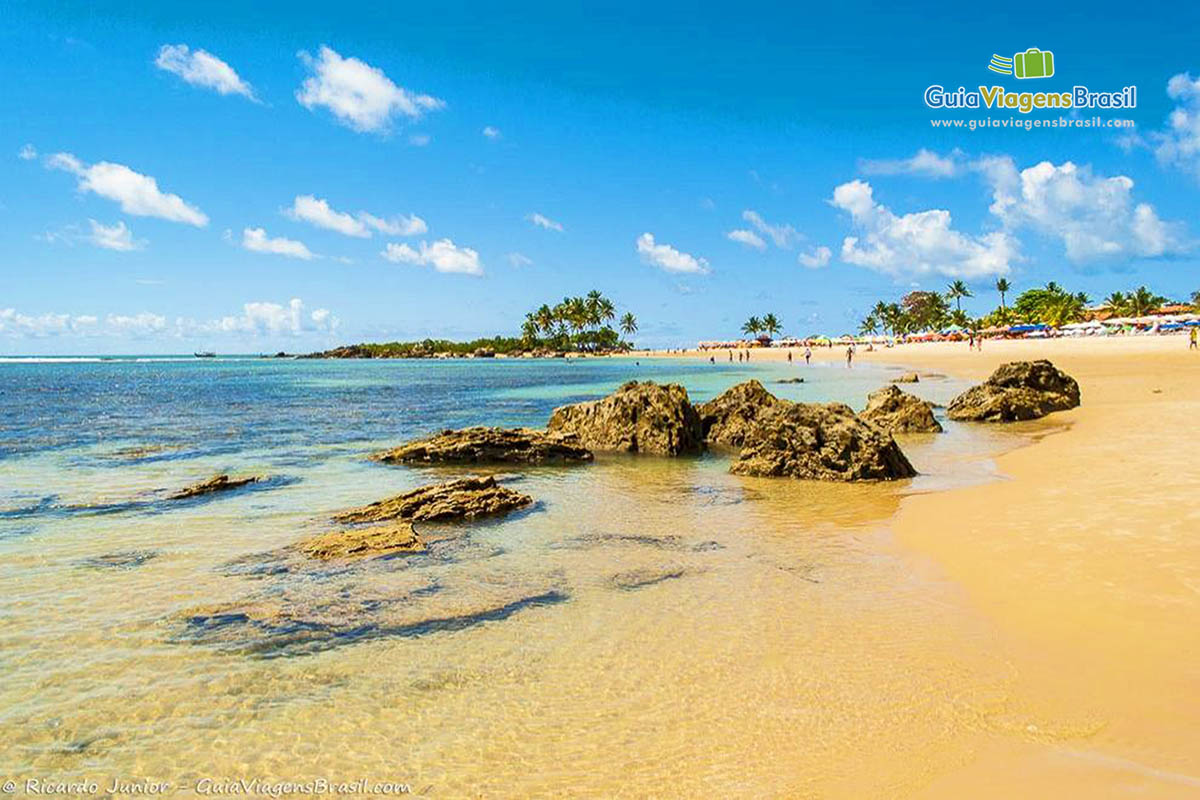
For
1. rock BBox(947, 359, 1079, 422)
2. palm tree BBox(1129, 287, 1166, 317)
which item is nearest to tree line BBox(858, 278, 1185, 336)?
palm tree BBox(1129, 287, 1166, 317)

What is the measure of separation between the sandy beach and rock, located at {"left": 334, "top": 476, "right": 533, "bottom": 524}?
21.5ft

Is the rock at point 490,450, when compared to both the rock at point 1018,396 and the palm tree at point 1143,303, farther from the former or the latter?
the palm tree at point 1143,303

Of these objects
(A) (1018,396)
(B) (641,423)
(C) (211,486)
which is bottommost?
(C) (211,486)

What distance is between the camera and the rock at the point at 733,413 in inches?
859

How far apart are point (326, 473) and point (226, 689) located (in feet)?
39.9

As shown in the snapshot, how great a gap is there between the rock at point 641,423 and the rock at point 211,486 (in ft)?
29.5

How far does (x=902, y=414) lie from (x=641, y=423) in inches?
342

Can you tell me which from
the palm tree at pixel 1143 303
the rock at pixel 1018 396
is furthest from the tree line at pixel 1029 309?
the rock at pixel 1018 396

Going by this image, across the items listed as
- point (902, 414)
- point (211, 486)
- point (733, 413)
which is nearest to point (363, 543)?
point (211, 486)

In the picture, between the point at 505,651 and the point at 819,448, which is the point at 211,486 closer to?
the point at 505,651

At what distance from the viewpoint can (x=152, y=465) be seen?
18.7m

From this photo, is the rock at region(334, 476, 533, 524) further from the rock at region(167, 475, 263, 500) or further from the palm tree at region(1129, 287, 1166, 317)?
the palm tree at region(1129, 287, 1166, 317)


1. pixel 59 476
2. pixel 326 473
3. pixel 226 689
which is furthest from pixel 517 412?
pixel 226 689

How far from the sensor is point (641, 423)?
20703 mm
